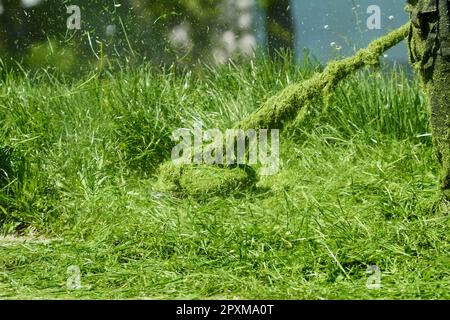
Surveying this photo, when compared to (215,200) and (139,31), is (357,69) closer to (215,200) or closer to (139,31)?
(215,200)

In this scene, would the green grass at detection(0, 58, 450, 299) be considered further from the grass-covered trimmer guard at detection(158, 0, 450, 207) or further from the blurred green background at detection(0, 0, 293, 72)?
the blurred green background at detection(0, 0, 293, 72)

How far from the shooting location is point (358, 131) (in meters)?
6.88

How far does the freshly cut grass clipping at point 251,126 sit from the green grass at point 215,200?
0.40 ft

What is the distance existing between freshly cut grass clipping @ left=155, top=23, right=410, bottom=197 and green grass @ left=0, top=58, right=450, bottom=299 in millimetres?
121

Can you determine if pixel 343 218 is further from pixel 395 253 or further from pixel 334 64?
pixel 334 64

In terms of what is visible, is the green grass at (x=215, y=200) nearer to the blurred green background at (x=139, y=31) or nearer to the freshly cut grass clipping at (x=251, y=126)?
the freshly cut grass clipping at (x=251, y=126)

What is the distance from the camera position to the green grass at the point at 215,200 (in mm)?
4352

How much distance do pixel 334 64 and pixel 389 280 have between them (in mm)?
2071

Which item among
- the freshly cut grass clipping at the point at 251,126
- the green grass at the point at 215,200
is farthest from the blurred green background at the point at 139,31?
the freshly cut grass clipping at the point at 251,126

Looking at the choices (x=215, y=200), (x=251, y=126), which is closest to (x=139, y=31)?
(x=251, y=126)

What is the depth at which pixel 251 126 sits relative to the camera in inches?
250

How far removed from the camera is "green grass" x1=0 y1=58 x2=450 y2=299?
4.35 meters

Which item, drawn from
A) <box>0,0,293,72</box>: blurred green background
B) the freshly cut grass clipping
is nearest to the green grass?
the freshly cut grass clipping
